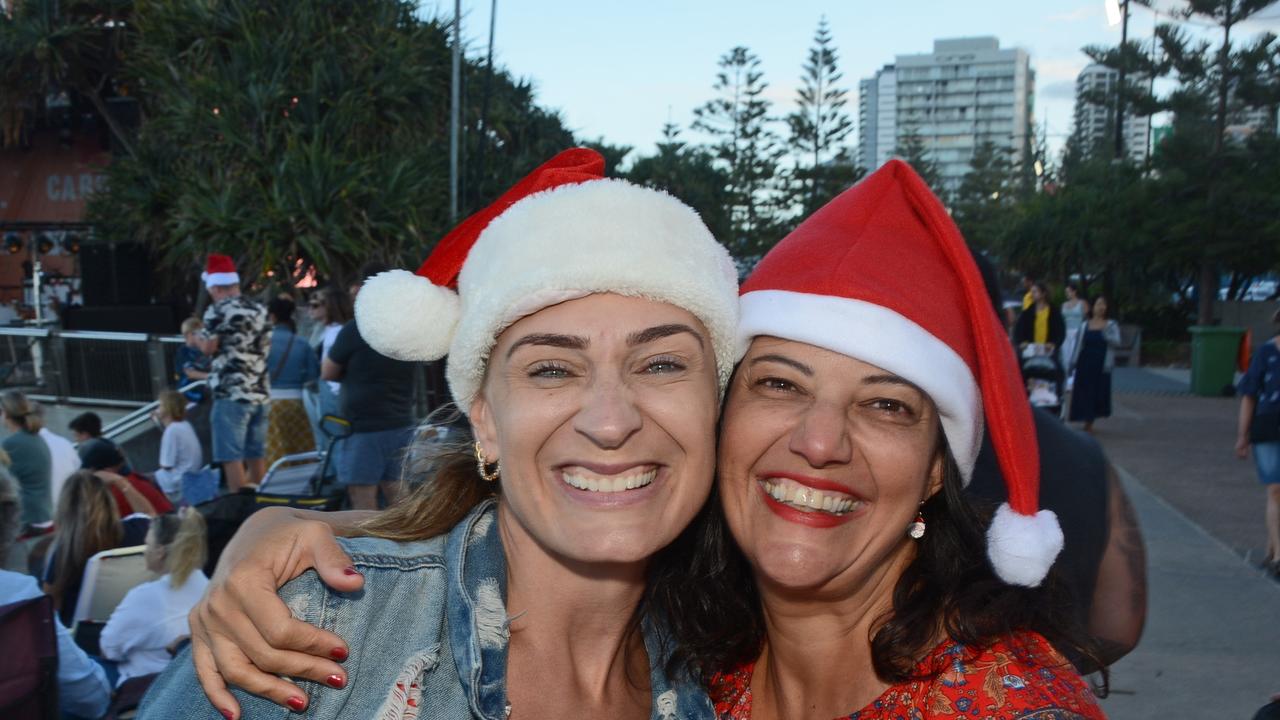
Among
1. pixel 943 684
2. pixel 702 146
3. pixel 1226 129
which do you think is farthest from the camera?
pixel 702 146

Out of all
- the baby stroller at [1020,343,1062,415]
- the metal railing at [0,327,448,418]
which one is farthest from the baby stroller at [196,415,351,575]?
the metal railing at [0,327,448,418]

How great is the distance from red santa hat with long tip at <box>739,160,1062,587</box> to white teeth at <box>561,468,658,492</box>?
404 millimetres

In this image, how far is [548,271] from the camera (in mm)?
1872

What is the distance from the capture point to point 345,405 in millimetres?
6777

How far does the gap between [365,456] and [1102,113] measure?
49.3 metres

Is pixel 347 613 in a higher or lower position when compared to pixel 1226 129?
lower

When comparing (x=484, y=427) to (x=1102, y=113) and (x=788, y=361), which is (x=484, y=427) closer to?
(x=788, y=361)

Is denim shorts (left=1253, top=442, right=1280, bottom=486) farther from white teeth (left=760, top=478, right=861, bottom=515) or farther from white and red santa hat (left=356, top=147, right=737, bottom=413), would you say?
white and red santa hat (left=356, top=147, right=737, bottom=413)

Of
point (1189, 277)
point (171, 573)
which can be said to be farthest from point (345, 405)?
point (1189, 277)

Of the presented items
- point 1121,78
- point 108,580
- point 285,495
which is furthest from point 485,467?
point 1121,78

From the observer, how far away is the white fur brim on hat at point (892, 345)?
200cm

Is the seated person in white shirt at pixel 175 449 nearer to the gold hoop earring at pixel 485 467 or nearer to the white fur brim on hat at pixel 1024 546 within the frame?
the gold hoop earring at pixel 485 467

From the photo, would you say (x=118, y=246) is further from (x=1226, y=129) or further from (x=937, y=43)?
(x=937, y=43)

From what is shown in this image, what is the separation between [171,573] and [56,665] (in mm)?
1379
